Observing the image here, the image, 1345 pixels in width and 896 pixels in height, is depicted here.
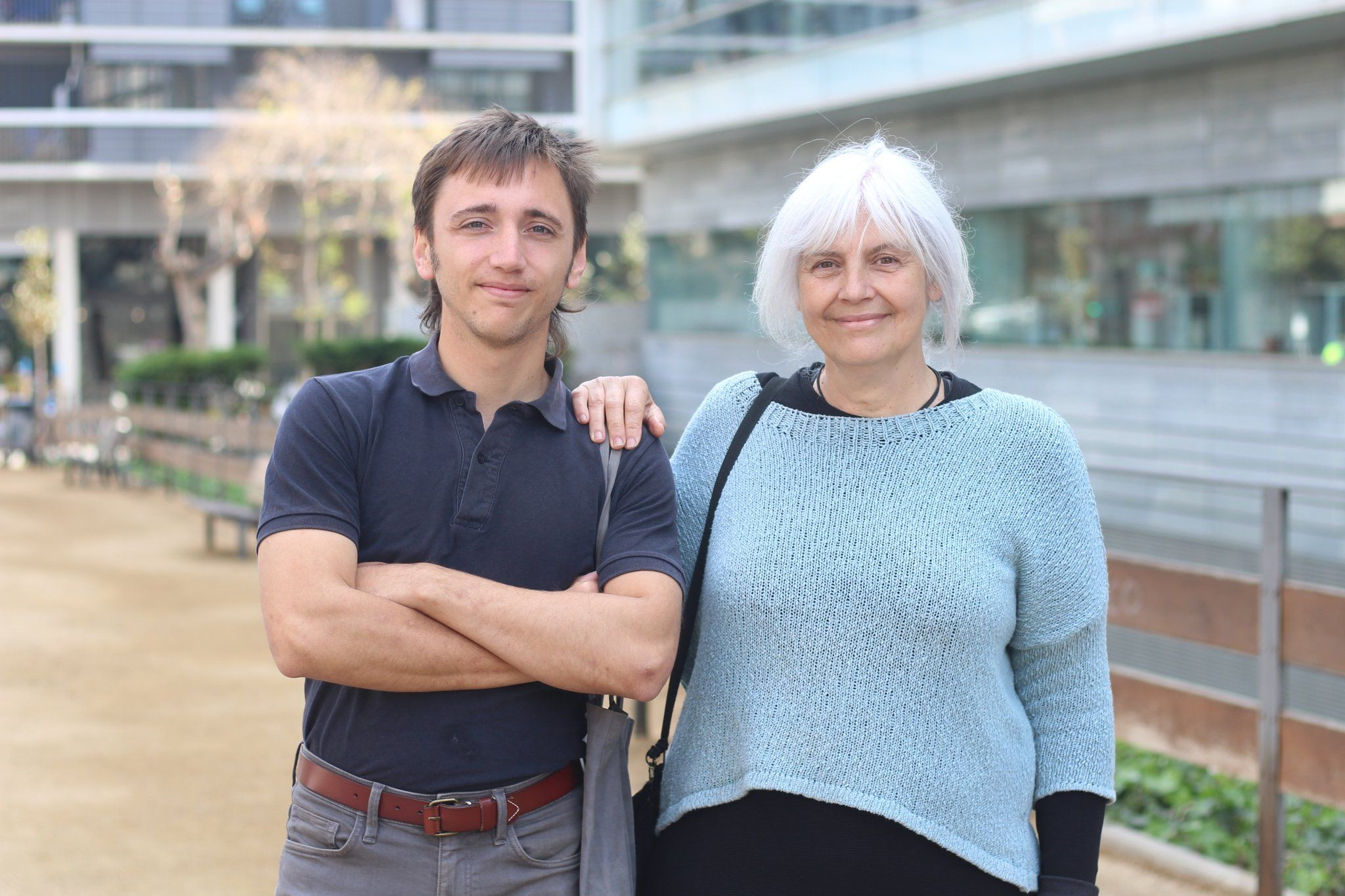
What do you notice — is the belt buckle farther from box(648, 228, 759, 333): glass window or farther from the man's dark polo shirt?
box(648, 228, 759, 333): glass window

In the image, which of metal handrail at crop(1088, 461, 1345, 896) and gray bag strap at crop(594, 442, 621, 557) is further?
metal handrail at crop(1088, 461, 1345, 896)

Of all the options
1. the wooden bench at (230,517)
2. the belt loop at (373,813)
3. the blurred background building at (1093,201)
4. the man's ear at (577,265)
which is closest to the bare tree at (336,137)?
the blurred background building at (1093,201)

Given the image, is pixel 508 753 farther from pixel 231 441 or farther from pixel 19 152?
pixel 19 152

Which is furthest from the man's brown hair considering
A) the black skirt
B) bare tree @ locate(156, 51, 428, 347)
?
bare tree @ locate(156, 51, 428, 347)

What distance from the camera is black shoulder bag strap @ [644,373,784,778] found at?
2791mm

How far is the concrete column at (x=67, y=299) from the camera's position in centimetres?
4097

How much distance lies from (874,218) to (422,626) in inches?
42.5

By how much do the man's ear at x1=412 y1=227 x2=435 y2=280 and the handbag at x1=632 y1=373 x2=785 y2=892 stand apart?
67 cm

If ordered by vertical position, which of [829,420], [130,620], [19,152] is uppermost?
[19,152]

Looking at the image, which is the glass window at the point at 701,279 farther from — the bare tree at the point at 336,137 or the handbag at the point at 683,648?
the handbag at the point at 683,648

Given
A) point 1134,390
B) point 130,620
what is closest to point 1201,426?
point 1134,390

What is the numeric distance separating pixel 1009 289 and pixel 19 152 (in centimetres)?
3198

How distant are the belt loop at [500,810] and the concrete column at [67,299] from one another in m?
40.7

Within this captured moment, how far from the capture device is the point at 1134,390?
50.0 ft
